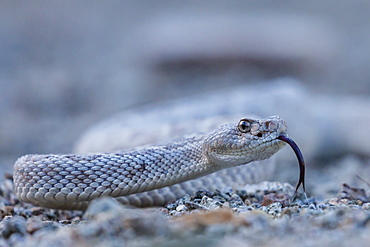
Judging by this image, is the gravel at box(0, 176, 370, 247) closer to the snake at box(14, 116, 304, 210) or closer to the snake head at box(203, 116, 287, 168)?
the snake at box(14, 116, 304, 210)

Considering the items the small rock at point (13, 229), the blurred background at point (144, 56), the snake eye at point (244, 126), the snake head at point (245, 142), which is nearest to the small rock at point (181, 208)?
the snake head at point (245, 142)

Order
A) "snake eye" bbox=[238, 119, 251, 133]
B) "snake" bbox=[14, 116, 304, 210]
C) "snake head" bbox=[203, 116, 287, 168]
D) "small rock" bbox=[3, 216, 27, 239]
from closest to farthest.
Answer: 1. "small rock" bbox=[3, 216, 27, 239]
2. "snake" bbox=[14, 116, 304, 210]
3. "snake head" bbox=[203, 116, 287, 168]
4. "snake eye" bbox=[238, 119, 251, 133]

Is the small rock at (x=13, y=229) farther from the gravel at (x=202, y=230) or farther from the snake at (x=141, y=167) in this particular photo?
the snake at (x=141, y=167)

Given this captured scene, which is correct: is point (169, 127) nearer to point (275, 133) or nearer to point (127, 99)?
point (275, 133)

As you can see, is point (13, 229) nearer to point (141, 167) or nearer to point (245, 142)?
point (141, 167)

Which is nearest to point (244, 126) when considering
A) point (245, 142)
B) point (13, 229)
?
point (245, 142)

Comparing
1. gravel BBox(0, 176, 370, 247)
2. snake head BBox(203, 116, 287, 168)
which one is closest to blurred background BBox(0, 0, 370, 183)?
snake head BBox(203, 116, 287, 168)
